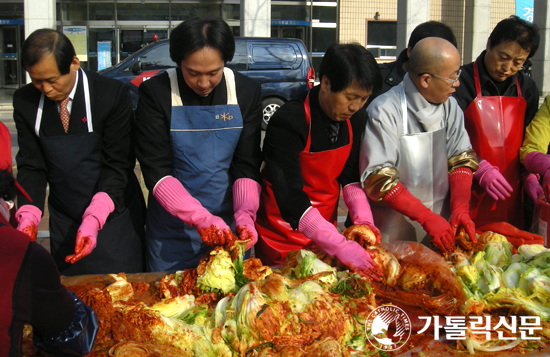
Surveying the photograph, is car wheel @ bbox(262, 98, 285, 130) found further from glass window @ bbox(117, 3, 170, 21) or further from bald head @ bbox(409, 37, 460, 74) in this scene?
bald head @ bbox(409, 37, 460, 74)

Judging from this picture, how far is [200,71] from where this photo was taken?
2303 millimetres

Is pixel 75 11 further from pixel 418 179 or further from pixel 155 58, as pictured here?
pixel 418 179

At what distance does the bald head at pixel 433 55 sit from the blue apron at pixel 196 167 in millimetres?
1000

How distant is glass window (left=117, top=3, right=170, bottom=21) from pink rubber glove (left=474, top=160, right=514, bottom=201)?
1486cm

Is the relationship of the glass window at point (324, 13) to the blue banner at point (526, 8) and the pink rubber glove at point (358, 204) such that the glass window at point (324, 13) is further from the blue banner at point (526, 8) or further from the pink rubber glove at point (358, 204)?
the pink rubber glove at point (358, 204)

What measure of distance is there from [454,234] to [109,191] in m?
1.82

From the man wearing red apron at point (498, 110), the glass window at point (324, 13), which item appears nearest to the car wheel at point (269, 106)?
the glass window at point (324, 13)

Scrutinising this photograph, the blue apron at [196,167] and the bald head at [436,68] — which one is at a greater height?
the bald head at [436,68]

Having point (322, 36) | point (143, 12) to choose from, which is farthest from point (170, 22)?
point (322, 36)

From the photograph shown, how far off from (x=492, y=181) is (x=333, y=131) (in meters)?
0.98

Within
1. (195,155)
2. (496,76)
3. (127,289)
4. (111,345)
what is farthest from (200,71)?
(496,76)

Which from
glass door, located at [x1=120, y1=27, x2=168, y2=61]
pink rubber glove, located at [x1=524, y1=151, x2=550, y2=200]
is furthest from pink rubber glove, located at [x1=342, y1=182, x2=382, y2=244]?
glass door, located at [x1=120, y1=27, x2=168, y2=61]

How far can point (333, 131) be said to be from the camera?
8.58ft

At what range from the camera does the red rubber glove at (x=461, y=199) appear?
262cm
